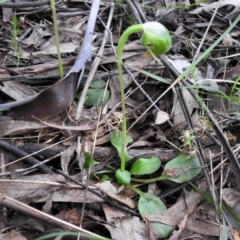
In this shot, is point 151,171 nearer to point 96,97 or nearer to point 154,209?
point 154,209

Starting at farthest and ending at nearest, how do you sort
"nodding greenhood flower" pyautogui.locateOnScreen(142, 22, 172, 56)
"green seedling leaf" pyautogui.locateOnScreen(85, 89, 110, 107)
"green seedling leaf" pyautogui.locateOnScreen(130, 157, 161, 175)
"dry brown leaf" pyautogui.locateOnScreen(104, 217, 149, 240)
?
"green seedling leaf" pyautogui.locateOnScreen(85, 89, 110, 107) → "green seedling leaf" pyautogui.locateOnScreen(130, 157, 161, 175) → "dry brown leaf" pyautogui.locateOnScreen(104, 217, 149, 240) → "nodding greenhood flower" pyautogui.locateOnScreen(142, 22, 172, 56)

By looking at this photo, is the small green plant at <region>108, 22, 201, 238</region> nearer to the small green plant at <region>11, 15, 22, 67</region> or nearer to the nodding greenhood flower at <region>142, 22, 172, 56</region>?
the nodding greenhood flower at <region>142, 22, 172, 56</region>

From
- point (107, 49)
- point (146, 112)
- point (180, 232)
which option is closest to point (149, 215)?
point (180, 232)

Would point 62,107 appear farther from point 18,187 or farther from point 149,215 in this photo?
point 149,215

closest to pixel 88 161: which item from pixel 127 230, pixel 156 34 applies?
pixel 127 230

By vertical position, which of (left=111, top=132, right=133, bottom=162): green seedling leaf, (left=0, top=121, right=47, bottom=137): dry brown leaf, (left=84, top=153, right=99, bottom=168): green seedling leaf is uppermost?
(left=0, top=121, right=47, bottom=137): dry brown leaf

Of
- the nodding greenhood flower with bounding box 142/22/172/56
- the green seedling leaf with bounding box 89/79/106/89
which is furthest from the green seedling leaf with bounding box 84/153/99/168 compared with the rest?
the nodding greenhood flower with bounding box 142/22/172/56
